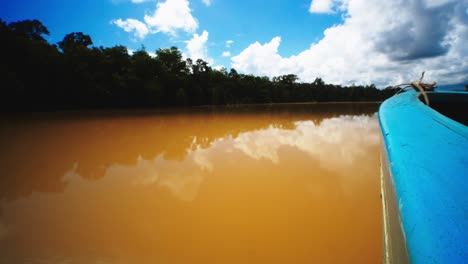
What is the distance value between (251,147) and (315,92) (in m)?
57.6

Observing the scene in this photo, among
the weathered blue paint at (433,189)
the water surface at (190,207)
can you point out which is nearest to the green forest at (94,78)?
the water surface at (190,207)

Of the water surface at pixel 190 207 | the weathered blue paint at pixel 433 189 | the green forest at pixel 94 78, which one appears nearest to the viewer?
the weathered blue paint at pixel 433 189

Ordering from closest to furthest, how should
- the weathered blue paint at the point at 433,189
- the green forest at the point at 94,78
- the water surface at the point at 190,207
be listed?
1. the weathered blue paint at the point at 433,189
2. the water surface at the point at 190,207
3. the green forest at the point at 94,78

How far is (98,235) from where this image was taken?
162 centimetres

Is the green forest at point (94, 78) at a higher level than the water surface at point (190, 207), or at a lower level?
higher

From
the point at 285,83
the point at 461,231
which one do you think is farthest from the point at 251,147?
the point at 285,83

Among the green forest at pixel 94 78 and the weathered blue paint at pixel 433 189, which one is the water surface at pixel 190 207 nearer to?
the weathered blue paint at pixel 433 189

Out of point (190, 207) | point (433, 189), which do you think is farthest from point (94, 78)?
point (433, 189)

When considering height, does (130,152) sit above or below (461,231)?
below

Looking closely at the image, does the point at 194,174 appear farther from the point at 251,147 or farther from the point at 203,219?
the point at 251,147

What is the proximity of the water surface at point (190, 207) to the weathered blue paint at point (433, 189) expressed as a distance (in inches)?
42.2

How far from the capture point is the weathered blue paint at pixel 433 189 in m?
0.35

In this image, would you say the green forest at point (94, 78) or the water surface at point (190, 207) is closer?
the water surface at point (190, 207)

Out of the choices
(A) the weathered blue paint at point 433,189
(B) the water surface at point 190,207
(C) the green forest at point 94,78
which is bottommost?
(B) the water surface at point 190,207
